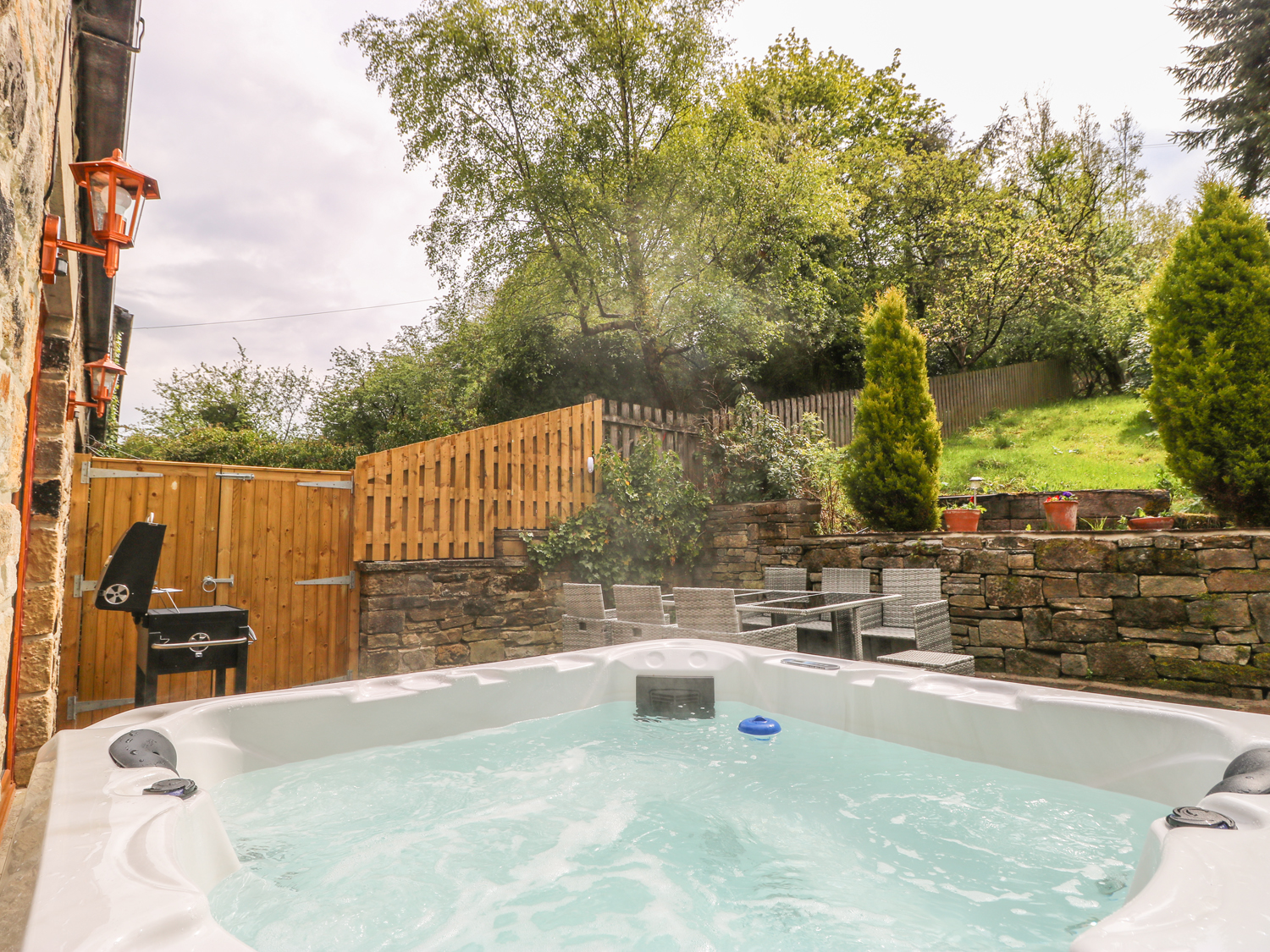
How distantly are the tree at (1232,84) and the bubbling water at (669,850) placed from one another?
484 inches

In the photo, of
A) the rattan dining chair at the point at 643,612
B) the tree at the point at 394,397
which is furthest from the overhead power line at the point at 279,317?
the rattan dining chair at the point at 643,612

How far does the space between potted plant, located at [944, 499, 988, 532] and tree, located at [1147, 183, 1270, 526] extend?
132 centimetres

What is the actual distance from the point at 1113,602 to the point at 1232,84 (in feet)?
37.1

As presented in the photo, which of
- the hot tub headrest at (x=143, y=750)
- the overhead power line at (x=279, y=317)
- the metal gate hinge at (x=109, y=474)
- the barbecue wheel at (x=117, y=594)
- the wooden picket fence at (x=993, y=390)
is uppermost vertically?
the overhead power line at (x=279, y=317)

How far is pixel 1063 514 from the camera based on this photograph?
16.1ft

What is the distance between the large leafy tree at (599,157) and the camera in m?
8.68

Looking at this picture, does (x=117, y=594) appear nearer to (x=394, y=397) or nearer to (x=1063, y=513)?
(x=1063, y=513)

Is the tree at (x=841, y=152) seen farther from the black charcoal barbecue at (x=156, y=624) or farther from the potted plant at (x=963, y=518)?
the black charcoal barbecue at (x=156, y=624)

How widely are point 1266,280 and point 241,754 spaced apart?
5829 mm

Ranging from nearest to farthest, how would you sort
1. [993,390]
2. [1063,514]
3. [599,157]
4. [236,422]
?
[1063,514]
[599,157]
[993,390]
[236,422]

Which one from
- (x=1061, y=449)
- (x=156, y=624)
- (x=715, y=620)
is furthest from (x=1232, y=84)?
(x=156, y=624)

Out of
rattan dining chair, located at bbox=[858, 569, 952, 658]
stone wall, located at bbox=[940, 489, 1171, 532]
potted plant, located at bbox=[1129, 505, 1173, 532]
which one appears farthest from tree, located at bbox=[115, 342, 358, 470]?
potted plant, located at bbox=[1129, 505, 1173, 532]

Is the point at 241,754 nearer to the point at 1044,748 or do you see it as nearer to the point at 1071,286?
the point at 1044,748

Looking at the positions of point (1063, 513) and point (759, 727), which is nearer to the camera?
point (759, 727)
